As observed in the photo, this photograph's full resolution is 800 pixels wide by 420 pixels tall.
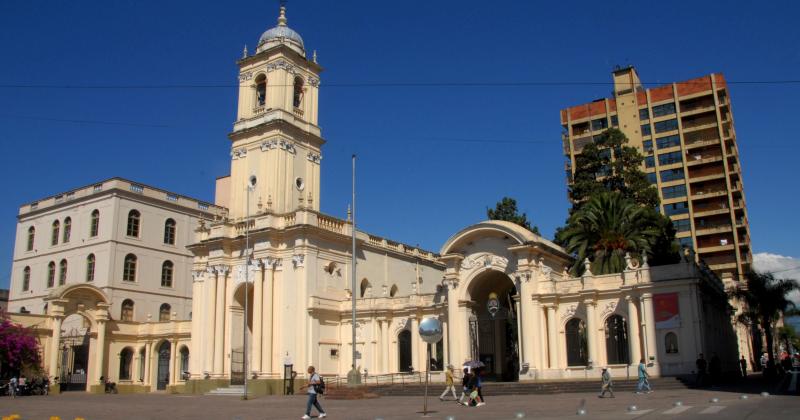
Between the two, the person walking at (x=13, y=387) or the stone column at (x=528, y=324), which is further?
the person walking at (x=13, y=387)

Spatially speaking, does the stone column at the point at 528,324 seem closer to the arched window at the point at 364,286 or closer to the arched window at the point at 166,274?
the arched window at the point at 364,286

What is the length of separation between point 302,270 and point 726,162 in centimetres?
5511

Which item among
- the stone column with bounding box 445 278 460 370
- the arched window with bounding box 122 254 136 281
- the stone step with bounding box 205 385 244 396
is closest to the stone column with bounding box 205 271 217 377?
the stone step with bounding box 205 385 244 396

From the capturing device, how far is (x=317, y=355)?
132 feet

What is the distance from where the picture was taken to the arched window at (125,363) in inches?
1880

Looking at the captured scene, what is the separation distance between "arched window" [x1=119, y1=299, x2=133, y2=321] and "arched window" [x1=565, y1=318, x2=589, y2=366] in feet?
103

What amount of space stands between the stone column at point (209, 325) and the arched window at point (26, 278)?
810 inches

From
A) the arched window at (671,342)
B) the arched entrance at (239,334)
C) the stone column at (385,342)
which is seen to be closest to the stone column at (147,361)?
the arched entrance at (239,334)

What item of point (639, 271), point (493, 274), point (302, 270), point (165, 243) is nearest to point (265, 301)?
point (302, 270)

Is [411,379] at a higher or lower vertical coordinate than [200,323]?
lower

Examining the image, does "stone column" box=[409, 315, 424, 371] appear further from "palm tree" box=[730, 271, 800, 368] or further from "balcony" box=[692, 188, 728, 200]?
A: "balcony" box=[692, 188, 728, 200]

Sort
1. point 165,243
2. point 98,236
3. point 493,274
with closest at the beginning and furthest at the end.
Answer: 1. point 493,274
2. point 98,236
3. point 165,243

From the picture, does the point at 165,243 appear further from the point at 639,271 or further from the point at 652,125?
the point at 652,125

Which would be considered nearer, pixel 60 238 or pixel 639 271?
pixel 639 271
